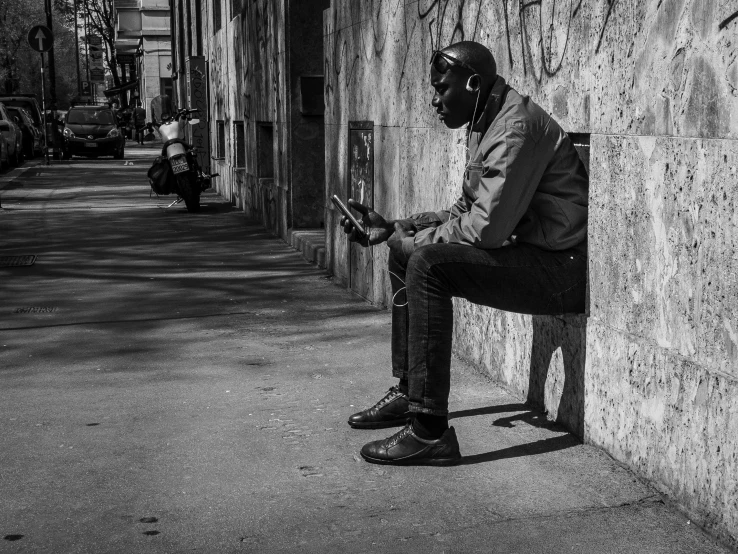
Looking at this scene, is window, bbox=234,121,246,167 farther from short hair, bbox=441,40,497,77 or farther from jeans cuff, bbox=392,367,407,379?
short hair, bbox=441,40,497,77

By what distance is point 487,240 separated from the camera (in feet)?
13.3

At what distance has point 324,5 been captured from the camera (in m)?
11.5

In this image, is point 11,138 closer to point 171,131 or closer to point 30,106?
point 171,131

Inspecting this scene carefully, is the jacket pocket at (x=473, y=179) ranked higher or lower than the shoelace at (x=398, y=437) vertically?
higher

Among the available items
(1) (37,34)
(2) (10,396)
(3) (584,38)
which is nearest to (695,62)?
(3) (584,38)

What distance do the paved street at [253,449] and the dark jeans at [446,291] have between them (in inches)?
14.0

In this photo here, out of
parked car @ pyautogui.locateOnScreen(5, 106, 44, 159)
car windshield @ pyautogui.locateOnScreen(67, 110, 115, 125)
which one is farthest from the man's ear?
parked car @ pyautogui.locateOnScreen(5, 106, 44, 159)

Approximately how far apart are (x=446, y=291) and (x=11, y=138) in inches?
1027

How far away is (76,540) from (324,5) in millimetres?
8734

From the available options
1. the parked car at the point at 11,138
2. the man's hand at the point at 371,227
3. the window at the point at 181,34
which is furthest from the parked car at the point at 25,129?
the man's hand at the point at 371,227

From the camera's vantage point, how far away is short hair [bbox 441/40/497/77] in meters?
4.30

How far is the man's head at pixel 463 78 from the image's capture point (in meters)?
4.30

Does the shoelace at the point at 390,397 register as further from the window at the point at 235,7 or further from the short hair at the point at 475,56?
the window at the point at 235,7

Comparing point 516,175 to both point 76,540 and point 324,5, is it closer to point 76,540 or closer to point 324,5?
point 76,540
